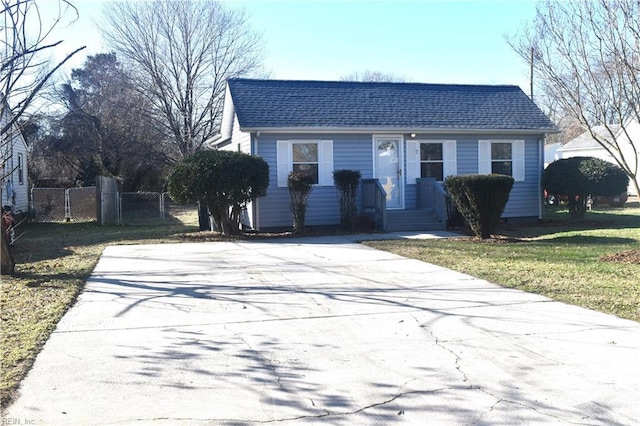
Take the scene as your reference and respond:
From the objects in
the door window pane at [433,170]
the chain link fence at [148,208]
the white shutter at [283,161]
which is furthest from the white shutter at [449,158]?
the chain link fence at [148,208]

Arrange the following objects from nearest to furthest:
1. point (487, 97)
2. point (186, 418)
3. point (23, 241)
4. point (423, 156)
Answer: point (186, 418)
point (23, 241)
point (423, 156)
point (487, 97)

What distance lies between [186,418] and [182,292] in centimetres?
412

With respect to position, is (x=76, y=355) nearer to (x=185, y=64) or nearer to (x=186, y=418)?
(x=186, y=418)

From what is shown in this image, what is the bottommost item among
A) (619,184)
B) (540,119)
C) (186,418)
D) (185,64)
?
(186,418)

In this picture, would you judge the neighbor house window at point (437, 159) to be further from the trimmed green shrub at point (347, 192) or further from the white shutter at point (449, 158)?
the trimmed green shrub at point (347, 192)

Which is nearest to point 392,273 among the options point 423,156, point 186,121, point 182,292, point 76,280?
point 182,292

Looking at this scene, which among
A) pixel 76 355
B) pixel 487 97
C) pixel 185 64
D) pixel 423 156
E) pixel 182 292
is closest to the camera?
pixel 76 355

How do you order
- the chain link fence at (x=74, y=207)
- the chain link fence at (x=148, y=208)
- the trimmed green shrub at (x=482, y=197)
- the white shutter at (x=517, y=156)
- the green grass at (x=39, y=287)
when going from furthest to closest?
1. the chain link fence at (x=148, y=208)
2. the chain link fence at (x=74, y=207)
3. the white shutter at (x=517, y=156)
4. the trimmed green shrub at (x=482, y=197)
5. the green grass at (x=39, y=287)

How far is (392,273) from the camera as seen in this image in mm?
8938

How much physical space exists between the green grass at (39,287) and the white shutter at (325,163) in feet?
13.9

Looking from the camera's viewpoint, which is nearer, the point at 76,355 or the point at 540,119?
the point at 76,355

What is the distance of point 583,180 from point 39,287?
48.9ft

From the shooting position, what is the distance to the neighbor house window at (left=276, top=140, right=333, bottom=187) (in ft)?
52.5

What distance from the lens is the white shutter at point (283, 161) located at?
1596cm
